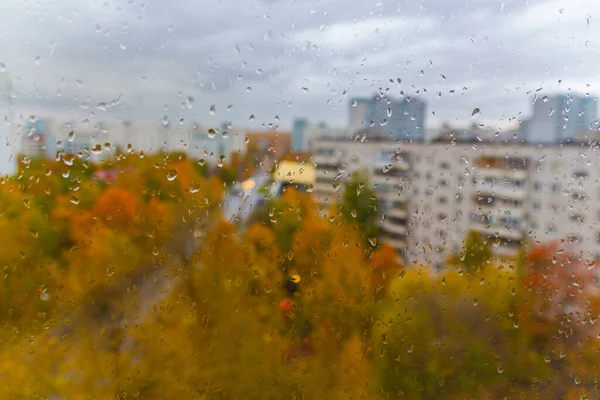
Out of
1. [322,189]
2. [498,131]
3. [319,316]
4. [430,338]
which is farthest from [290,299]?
[498,131]

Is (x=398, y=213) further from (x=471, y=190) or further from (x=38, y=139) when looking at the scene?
(x=38, y=139)

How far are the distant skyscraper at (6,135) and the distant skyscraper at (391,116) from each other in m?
0.71

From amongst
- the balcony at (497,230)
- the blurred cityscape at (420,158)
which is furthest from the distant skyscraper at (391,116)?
the balcony at (497,230)

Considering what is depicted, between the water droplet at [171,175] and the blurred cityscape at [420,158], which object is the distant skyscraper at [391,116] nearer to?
the blurred cityscape at [420,158]

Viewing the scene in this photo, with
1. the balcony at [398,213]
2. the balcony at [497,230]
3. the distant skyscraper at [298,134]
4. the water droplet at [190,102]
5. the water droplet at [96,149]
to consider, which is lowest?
the balcony at [497,230]

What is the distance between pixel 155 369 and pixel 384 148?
72 centimetres

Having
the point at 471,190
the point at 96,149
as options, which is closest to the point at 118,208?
the point at 96,149

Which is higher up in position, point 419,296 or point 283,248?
point 283,248

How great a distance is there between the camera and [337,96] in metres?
1.07

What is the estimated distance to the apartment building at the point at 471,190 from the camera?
1098mm

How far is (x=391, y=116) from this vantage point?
1.09 m

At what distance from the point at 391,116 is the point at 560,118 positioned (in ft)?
1.57

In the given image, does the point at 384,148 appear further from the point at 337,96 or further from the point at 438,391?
the point at 438,391

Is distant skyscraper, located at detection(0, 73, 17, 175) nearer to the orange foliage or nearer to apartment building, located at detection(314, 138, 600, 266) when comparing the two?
the orange foliage
